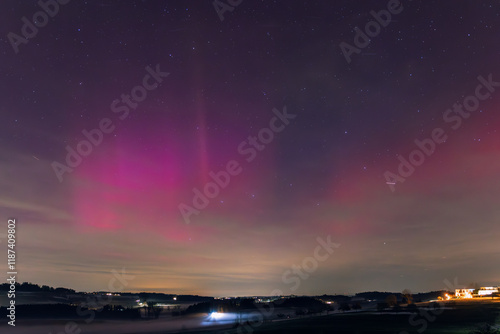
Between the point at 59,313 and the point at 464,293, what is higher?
the point at 59,313

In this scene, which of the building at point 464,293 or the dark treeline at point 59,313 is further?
the building at point 464,293

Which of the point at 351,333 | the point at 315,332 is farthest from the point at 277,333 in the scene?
the point at 351,333

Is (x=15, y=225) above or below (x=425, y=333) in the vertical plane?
above

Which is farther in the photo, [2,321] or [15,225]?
[2,321]

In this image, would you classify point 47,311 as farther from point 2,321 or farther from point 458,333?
point 458,333

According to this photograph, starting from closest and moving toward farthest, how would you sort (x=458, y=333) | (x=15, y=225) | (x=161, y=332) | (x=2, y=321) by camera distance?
(x=15, y=225) < (x=458, y=333) < (x=161, y=332) < (x=2, y=321)

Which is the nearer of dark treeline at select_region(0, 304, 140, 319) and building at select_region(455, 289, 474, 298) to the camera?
dark treeline at select_region(0, 304, 140, 319)

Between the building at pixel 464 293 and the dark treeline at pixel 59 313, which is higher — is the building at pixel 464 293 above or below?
below

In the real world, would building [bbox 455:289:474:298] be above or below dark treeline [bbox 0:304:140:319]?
A: below

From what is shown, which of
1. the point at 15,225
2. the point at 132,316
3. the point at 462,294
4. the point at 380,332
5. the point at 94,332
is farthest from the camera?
the point at 462,294

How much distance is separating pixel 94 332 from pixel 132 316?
47.6 meters

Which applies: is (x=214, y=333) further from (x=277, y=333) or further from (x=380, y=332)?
(x=380, y=332)

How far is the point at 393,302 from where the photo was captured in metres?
124

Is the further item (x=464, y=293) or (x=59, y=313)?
(x=464, y=293)
